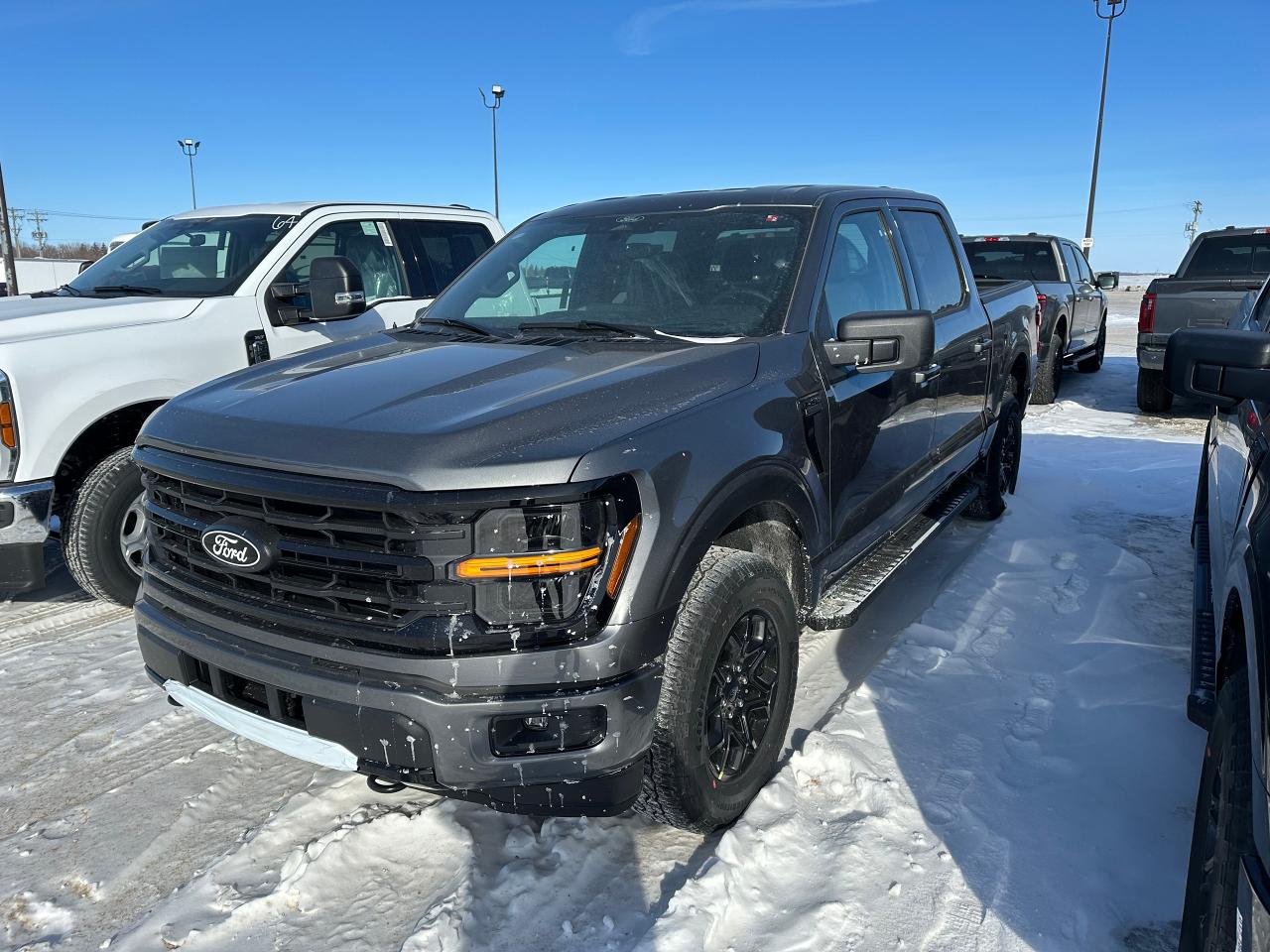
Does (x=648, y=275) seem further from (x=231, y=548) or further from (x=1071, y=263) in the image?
(x=1071, y=263)

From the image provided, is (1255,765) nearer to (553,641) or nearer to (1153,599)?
(553,641)

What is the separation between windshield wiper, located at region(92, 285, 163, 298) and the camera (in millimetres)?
5121

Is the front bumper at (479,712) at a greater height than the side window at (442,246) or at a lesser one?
lesser

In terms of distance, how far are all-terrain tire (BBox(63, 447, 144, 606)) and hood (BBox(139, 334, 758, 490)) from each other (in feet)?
5.45

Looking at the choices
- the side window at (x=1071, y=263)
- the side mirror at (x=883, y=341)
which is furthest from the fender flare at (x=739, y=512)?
the side window at (x=1071, y=263)

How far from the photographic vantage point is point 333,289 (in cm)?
453

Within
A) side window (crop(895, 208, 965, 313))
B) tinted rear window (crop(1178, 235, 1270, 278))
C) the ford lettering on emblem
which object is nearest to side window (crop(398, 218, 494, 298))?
side window (crop(895, 208, 965, 313))

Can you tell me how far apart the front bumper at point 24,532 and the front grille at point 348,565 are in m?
1.92

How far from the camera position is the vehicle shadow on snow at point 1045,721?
7.83 feet

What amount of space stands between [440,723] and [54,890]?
1.36 m

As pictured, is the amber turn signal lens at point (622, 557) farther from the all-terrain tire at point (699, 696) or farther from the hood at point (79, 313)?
the hood at point (79, 313)

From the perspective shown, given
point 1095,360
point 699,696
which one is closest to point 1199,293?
point 1095,360

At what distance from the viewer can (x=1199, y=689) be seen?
2367 mm

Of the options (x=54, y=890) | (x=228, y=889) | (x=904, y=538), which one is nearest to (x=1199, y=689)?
(x=904, y=538)
